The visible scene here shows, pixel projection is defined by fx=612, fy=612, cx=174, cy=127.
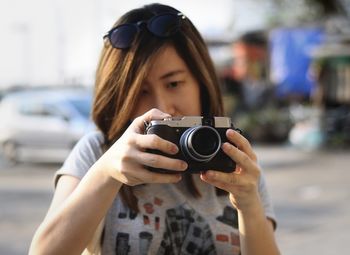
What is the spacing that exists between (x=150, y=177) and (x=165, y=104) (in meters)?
0.30

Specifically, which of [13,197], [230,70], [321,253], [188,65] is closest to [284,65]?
[230,70]

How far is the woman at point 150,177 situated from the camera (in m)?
1.52

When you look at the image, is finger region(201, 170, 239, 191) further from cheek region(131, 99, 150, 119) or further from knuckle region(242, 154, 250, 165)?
cheek region(131, 99, 150, 119)

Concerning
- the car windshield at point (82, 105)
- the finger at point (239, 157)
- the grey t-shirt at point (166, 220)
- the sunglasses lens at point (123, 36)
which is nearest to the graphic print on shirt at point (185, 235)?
the grey t-shirt at point (166, 220)

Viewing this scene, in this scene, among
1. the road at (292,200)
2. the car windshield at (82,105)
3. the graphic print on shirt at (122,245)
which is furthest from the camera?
the car windshield at (82,105)

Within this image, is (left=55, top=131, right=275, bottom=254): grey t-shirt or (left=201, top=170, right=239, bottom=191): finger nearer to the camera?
(left=201, top=170, right=239, bottom=191): finger

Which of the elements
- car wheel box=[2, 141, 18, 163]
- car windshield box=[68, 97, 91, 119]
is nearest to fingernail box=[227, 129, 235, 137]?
car windshield box=[68, 97, 91, 119]

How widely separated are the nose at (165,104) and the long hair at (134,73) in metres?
0.06

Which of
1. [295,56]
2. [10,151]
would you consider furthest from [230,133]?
[295,56]

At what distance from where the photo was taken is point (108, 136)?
1.77 m

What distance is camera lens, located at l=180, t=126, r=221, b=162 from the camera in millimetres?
1466

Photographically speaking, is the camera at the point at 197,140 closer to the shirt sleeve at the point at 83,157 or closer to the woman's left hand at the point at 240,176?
the woman's left hand at the point at 240,176

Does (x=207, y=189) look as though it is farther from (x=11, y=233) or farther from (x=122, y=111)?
(x=11, y=233)

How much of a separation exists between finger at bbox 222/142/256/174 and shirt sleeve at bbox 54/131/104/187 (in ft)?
1.38
